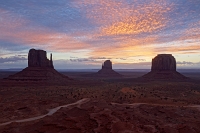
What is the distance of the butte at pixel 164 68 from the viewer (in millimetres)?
116188

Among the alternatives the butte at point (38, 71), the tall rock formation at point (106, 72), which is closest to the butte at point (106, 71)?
the tall rock formation at point (106, 72)

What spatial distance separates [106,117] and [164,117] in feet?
35.2

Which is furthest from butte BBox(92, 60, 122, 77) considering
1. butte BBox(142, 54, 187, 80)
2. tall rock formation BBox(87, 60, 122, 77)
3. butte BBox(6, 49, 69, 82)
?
butte BBox(6, 49, 69, 82)

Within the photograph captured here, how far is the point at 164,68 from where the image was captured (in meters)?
122

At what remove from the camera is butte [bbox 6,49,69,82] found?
297ft

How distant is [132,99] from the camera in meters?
49.3

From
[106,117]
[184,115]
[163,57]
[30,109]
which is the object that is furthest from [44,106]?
[163,57]

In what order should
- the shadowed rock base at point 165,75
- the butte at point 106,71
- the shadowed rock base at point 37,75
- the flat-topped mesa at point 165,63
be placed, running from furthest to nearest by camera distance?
1. the butte at point 106,71
2. the flat-topped mesa at point 165,63
3. the shadowed rock base at point 165,75
4. the shadowed rock base at point 37,75

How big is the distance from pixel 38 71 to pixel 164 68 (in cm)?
7611

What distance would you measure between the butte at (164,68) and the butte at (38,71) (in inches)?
2241

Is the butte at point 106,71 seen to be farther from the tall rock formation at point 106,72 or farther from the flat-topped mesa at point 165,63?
the flat-topped mesa at point 165,63

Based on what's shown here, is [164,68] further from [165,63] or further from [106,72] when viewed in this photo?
[106,72]

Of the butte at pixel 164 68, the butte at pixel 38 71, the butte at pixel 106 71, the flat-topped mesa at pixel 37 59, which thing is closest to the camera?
the butte at pixel 38 71

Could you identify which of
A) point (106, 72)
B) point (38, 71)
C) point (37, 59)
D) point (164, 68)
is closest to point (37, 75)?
point (38, 71)
